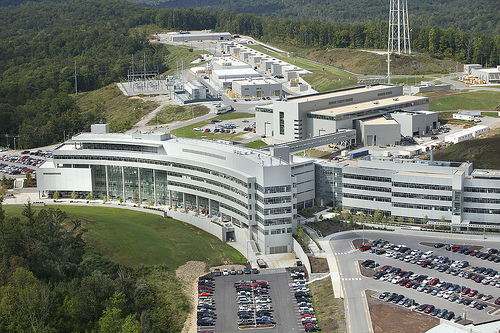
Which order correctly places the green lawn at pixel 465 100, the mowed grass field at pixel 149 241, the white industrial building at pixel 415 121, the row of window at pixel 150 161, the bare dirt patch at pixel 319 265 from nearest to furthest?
the bare dirt patch at pixel 319 265 < the mowed grass field at pixel 149 241 < the row of window at pixel 150 161 < the white industrial building at pixel 415 121 < the green lawn at pixel 465 100

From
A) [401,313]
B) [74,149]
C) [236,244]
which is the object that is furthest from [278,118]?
[401,313]

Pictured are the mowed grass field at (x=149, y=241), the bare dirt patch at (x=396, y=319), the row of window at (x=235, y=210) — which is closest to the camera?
the bare dirt patch at (x=396, y=319)

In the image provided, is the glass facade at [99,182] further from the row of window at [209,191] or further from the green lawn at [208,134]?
the green lawn at [208,134]

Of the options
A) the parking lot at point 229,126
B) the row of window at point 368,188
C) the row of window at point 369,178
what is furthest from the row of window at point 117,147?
the parking lot at point 229,126

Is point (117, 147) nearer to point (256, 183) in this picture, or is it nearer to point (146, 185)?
point (146, 185)

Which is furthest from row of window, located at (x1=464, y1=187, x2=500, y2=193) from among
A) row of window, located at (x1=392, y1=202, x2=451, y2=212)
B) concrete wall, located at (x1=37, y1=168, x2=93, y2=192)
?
concrete wall, located at (x1=37, y1=168, x2=93, y2=192)

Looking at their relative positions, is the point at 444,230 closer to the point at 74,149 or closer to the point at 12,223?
the point at 12,223

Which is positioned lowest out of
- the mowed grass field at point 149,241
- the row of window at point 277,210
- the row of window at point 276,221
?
the mowed grass field at point 149,241

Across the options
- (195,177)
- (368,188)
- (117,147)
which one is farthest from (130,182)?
(368,188)
